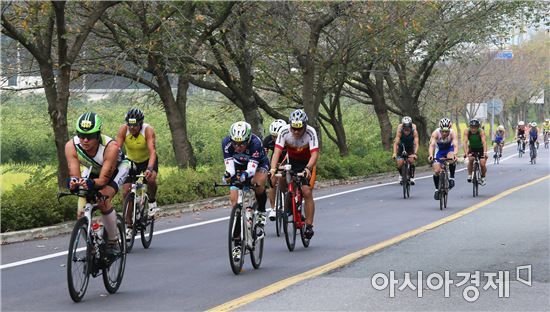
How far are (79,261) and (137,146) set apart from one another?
445 centimetres

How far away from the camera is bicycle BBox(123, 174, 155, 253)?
13.1m

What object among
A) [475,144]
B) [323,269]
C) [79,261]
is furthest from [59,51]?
[79,261]

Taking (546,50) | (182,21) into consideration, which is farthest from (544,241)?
(546,50)

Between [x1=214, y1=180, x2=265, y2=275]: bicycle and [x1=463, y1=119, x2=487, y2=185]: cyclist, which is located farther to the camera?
[x1=463, y1=119, x2=487, y2=185]: cyclist

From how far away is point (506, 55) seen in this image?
51.8 metres

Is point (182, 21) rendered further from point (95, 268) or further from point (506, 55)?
point (506, 55)

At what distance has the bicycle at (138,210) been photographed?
1312 cm

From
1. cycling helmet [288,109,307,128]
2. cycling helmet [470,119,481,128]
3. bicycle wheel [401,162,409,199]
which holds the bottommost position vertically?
bicycle wheel [401,162,409,199]

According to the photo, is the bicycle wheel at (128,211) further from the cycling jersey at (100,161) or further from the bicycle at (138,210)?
the cycling jersey at (100,161)

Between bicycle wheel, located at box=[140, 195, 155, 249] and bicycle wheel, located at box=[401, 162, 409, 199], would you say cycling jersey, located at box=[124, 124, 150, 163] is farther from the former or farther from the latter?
bicycle wheel, located at box=[401, 162, 409, 199]

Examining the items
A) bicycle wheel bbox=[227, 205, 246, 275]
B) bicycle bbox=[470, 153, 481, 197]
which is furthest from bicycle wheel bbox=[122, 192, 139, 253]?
bicycle bbox=[470, 153, 481, 197]

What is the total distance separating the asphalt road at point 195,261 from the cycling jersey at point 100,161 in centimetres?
115

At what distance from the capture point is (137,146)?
13438 millimetres

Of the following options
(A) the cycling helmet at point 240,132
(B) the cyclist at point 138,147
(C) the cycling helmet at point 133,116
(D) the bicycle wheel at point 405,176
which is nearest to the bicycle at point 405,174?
(D) the bicycle wheel at point 405,176
